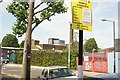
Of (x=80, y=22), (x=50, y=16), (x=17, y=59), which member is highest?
(x=50, y=16)

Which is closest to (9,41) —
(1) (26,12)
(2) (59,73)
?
(1) (26,12)

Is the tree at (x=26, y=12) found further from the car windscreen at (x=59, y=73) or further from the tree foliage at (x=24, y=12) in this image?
the car windscreen at (x=59, y=73)

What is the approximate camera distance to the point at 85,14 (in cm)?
417

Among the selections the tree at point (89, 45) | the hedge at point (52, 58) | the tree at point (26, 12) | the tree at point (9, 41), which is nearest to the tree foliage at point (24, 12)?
the tree at point (26, 12)

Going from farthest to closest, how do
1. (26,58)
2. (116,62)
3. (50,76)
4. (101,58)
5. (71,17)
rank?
(101,58) → (116,62) → (26,58) → (50,76) → (71,17)

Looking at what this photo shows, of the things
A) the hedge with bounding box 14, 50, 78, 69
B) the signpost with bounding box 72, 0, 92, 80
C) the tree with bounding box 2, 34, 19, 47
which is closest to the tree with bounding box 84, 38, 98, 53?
the tree with bounding box 2, 34, 19, 47

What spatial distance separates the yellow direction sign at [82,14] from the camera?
4023 mm

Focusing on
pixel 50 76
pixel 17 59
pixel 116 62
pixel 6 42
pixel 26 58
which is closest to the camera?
pixel 50 76

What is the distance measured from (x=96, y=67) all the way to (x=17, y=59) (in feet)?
76.0

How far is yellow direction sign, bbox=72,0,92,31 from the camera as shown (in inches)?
158

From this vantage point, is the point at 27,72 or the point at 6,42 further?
the point at 6,42

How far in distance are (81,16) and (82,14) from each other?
57mm

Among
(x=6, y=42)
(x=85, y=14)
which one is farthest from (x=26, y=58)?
(x=6, y=42)

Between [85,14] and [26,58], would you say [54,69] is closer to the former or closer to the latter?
[26,58]
